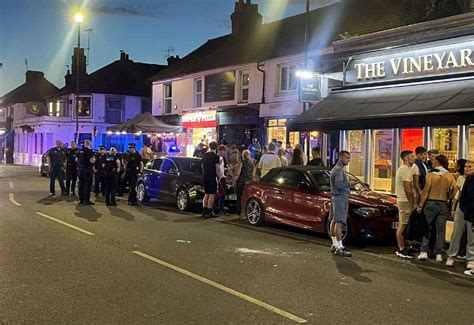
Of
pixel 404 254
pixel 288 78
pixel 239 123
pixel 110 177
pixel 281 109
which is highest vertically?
pixel 288 78

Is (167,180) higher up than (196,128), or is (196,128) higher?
(196,128)

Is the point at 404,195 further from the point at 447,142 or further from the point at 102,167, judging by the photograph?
the point at 102,167

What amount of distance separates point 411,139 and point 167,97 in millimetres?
18408

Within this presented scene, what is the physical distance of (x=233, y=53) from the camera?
26.8 m

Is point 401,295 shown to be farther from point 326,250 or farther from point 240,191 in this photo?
point 240,191

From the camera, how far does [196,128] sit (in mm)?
27844

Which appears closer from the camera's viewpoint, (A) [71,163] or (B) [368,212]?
(B) [368,212]

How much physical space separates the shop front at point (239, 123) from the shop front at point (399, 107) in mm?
6700

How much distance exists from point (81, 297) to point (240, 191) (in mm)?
7529

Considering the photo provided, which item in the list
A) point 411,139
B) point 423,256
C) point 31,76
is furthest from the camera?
point 31,76

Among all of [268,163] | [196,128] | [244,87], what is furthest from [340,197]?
[196,128]

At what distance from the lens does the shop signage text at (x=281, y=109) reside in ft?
69.2

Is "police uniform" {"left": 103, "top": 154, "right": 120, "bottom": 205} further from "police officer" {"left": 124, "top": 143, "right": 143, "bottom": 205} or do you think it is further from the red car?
the red car

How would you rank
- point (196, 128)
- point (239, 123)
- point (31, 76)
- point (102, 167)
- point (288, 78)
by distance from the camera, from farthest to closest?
1. point (31, 76)
2. point (196, 128)
3. point (239, 123)
4. point (288, 78)
5. point (102, 167)
